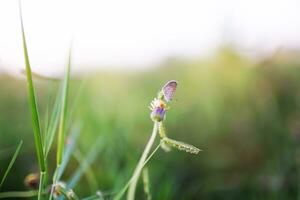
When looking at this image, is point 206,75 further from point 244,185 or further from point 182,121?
point 244,185

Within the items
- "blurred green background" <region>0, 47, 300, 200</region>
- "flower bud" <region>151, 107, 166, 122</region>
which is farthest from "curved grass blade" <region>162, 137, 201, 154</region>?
"blurred green background" <region>0, 47, 300, 200</region>

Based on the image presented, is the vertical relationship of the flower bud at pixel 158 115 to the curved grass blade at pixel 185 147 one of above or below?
above

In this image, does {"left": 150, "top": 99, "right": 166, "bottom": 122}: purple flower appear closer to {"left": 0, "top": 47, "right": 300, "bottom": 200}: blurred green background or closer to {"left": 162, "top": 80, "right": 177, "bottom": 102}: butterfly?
{"left": 162, "top": 80, "right": 177, "bottom": 102}: butterfly

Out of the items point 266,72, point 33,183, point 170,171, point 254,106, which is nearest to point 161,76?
point 266,72

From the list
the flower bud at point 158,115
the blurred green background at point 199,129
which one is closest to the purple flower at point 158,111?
the flower bud at point 158,115

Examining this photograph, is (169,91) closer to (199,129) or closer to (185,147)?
(185,147)

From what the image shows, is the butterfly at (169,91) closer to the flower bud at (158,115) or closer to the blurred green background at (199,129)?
the flower bud at (158,115)

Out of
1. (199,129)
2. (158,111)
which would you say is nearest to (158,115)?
(158,111)

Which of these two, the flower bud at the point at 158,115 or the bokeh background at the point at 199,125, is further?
the bokeh background at the point at 199,125
